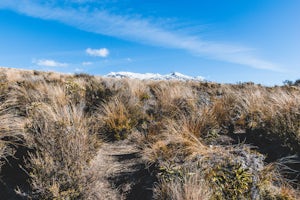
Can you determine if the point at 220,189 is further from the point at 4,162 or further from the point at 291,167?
the point at 4,162

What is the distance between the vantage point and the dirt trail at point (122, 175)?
3.60 metres

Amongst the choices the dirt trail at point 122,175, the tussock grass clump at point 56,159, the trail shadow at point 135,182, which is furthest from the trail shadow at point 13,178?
the trail shadow at point 135,182

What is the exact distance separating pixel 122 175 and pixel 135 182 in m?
0.35

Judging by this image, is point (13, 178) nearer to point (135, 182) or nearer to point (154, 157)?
point (135, 182)

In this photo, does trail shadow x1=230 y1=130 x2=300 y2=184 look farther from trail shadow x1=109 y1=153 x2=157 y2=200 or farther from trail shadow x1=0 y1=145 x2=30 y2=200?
trail shadow x1=0 y1=145 x2=30 y2=200

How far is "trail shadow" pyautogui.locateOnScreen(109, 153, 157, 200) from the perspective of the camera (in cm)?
355

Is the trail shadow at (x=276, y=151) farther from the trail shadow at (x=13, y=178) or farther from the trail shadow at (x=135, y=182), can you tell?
the trail shadow at (x=13, y=178)

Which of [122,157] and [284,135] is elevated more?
[284,135]

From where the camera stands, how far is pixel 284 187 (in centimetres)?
342

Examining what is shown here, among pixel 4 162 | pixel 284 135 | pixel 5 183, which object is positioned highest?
pixel 284 135

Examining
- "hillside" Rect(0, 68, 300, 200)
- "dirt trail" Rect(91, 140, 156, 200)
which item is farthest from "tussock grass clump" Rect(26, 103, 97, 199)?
"dirt trail" Rect(91, 140, 156, 200)

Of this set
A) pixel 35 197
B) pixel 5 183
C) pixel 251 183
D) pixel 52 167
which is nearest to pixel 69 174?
pixel 52 167

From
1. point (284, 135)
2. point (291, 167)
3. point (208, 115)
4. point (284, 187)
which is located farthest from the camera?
point (208, 115)

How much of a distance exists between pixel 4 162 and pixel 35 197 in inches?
46.9
